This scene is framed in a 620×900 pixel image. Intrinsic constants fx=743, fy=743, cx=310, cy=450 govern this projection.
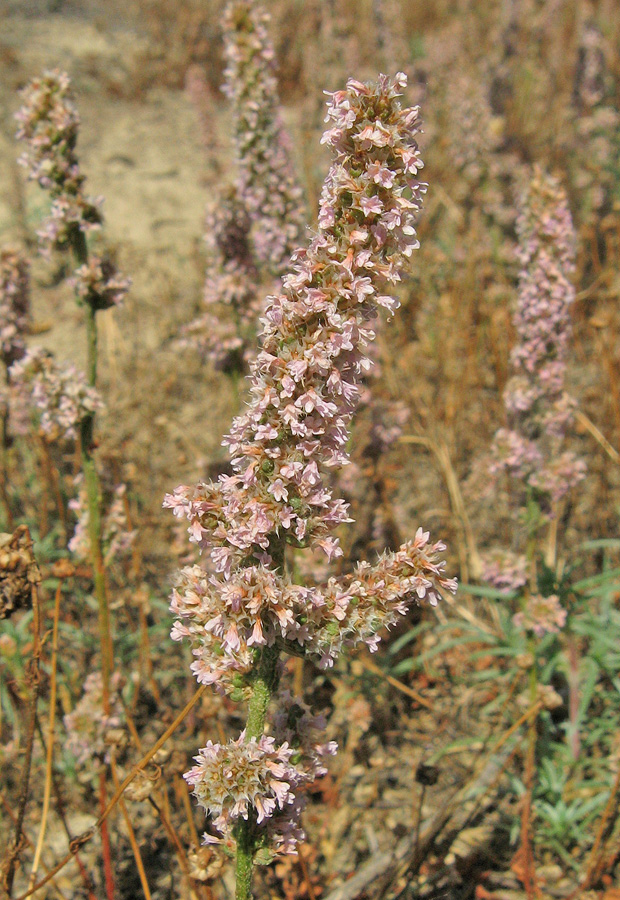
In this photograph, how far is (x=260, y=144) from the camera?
135 inches

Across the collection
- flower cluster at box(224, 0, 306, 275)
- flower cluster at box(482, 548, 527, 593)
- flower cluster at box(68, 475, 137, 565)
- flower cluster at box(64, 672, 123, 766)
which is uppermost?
flower cluster at box(224, 0, 306, 275)

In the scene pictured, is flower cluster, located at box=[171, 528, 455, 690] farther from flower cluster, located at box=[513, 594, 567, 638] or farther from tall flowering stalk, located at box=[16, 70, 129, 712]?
flower cluster, located at box=[513, 594, 567, 638]

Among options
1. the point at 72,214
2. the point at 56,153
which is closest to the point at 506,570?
the point at 72,214

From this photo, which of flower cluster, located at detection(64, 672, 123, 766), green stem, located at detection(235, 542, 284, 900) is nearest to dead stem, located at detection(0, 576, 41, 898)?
green stem, located at detection(235, 542, 284, 900)

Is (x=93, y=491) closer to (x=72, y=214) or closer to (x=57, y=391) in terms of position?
(x=57, y=391)

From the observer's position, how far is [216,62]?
10945mm

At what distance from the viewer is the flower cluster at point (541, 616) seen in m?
2.87

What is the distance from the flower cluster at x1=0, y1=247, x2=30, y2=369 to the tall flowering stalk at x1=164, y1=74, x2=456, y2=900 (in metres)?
2.14

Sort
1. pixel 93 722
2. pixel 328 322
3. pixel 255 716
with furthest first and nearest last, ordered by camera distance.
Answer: pixel 93 722 < pixel 255 716 < pixel 328 322

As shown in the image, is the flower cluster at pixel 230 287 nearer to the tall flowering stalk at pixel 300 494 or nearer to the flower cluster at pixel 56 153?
the flower cluster at pixel 56 153

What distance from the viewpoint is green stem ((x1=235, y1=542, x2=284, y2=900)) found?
5.66 feet

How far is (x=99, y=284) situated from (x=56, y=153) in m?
0.49

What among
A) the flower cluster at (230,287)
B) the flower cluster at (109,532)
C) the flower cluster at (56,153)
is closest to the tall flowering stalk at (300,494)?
the flower cluster at (109,532)

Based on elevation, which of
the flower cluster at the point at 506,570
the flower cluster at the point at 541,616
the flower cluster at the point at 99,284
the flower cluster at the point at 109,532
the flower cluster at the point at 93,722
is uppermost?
the flower cluster at the point at 99,284
